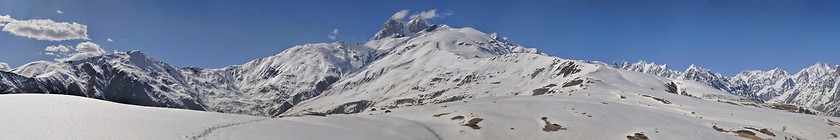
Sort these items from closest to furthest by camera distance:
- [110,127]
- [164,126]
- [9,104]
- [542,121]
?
1. [110,127]
2. [164,126]
3. [9,104]
4. [542,121]

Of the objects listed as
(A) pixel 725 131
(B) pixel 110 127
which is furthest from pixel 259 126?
(A) pixel 725 131

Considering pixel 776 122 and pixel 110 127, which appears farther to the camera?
pixel 776 122

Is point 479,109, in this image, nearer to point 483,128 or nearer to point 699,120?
point 483,128

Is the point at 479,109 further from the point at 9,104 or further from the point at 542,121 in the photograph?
the point at 9,104

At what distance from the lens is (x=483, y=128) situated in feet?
187

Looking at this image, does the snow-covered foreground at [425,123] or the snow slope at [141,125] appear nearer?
the snow slope at [141,125]

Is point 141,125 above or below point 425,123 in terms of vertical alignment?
below

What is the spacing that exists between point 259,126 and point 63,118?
477 inches

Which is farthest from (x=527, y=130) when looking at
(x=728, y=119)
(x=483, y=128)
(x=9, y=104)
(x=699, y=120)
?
(x=9, y=104)

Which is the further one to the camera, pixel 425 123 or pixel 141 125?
pixel 425 123

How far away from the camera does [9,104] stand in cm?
4016

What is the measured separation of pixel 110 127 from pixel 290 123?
46.1 feet

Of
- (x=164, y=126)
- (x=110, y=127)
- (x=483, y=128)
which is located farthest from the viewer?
(x=483, y=128)

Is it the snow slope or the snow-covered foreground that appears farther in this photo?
the snow-covered foreground
